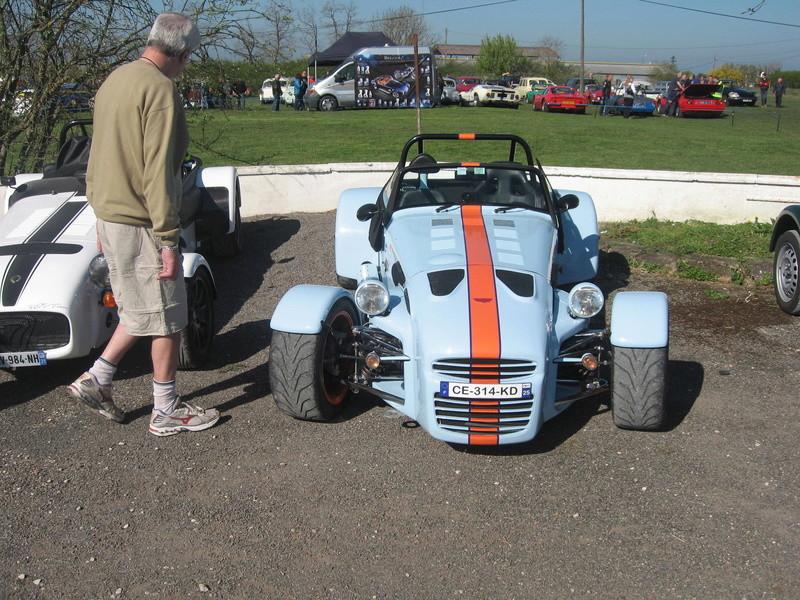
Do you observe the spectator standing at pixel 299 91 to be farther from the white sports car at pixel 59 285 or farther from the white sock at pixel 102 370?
the white sock at pixel 102 370

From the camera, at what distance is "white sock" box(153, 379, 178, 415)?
4.49 m

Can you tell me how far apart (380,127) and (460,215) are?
15.7 metres

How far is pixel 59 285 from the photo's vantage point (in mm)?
5164

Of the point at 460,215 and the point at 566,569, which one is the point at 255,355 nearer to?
the point at 460,215

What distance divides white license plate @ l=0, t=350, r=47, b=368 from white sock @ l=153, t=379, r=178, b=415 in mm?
1005

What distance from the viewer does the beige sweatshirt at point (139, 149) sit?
13.0ft

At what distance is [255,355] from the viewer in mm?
5934

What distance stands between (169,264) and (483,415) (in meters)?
1.84

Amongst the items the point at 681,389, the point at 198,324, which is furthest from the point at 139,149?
the point at 681,389

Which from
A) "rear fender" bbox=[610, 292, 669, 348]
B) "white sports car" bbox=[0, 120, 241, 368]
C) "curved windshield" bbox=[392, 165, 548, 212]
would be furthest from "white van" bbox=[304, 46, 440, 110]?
"rear fender" bbox=[610, 292, 669, 348]

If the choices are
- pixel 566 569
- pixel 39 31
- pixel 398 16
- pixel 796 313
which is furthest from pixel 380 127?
pixel 398 16

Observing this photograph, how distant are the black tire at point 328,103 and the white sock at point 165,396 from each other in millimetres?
26426

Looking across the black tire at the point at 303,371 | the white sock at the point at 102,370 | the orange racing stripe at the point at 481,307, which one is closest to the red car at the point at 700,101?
the orange racing stripe at the point at 481,307

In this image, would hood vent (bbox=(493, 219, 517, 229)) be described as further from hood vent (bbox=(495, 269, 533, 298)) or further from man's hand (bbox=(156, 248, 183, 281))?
man's hand (bbox=(156, 248, 183, 281))
